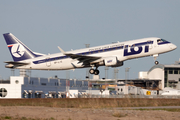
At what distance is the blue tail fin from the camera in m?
52.7

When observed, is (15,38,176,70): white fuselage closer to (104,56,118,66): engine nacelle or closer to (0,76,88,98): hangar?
(104,56,118,66): engine nacelle

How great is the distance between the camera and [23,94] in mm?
77000

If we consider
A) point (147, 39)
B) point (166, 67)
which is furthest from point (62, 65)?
point (166, 67)

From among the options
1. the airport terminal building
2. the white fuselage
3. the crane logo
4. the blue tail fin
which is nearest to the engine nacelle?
the white fuselage

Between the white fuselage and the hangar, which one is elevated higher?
the white fuselage

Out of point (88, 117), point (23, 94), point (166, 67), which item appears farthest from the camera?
point (166, 67)

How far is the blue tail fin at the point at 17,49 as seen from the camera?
52.7m

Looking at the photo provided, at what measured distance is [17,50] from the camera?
176 ft

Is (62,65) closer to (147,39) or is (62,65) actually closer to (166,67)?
(147,39)

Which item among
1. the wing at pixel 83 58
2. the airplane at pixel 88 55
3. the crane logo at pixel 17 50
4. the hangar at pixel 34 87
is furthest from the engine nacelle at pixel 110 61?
the hangar at pixel 34 87

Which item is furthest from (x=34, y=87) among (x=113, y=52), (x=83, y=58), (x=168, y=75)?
(x=168, y=75)

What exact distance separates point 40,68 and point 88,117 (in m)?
28.2

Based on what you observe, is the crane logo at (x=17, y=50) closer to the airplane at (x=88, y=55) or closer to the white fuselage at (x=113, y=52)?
the airplane at (x=88, y=55)

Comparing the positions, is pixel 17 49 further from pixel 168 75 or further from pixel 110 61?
pixel 168 75
